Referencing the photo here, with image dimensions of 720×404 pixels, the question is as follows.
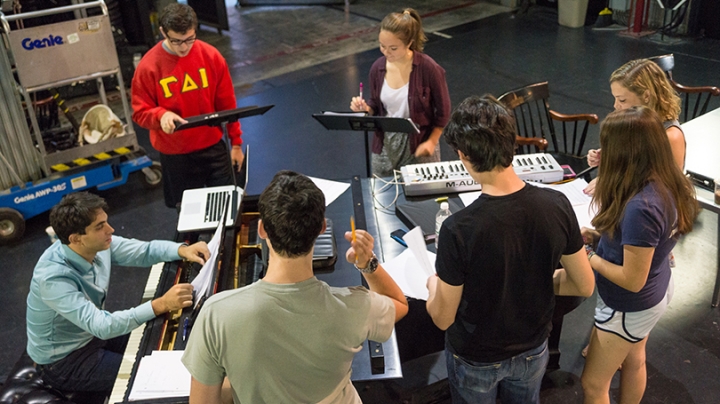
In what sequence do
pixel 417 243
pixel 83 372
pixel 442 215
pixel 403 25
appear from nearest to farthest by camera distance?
pixel 417 243, pixel 83 372, pixel 442 215, pixel 403 25

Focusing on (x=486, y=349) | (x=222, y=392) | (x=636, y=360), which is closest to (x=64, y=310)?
(x=222, y=392)

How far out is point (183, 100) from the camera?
345cm

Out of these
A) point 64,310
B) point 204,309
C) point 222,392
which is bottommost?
point 64,310

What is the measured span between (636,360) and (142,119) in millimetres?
2590

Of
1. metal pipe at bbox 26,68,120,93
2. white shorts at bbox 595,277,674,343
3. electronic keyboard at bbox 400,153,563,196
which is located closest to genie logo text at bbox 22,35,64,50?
metal pipe at bbox 26,68,120,93

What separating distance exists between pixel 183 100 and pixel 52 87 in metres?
1.60

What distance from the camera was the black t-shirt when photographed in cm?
173

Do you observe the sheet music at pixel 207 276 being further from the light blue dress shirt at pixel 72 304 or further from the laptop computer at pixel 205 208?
the laptop computer at pixel 205 208

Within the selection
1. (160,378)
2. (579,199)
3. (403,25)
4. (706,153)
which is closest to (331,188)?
(403,25)

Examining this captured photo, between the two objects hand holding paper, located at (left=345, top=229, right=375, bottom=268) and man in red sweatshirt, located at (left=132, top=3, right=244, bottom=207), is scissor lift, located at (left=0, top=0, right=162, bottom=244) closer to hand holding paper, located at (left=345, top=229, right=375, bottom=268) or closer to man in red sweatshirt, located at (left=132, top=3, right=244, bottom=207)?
man in red sweatshirt, located at (left=132, top=3, right=244, bottom=207)

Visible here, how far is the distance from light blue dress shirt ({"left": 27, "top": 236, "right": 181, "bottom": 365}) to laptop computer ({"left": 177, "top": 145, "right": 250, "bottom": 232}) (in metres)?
0.19

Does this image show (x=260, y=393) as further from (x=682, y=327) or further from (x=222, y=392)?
(x=682, y=327)

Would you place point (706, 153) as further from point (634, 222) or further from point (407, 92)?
point (634, 222)

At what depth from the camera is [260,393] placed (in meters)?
1.60
